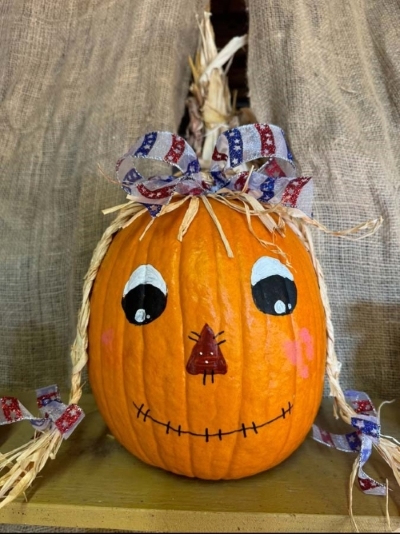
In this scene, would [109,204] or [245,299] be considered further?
[109,204]

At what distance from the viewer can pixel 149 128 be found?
0.90 metres

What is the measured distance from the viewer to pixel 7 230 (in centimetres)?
93

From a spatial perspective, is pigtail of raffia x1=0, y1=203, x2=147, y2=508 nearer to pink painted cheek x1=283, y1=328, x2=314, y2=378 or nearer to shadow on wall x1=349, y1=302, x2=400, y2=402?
pink painted cheek x1=283, y1=328, x2=314, y2=378

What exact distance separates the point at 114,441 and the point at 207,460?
0.61ft

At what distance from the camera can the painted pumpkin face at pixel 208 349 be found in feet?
1.79

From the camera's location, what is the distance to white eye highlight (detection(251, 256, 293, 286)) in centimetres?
57

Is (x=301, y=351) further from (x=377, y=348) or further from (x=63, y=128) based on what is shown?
(x=63, y=128)

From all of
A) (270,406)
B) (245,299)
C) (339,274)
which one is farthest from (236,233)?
(339,274)

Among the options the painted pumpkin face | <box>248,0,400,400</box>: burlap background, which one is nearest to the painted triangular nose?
the painted pumpkin face

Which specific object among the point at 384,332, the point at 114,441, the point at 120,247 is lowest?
the point at 114,441

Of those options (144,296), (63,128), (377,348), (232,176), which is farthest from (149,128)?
(377,348)

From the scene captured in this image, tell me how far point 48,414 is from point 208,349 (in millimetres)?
252

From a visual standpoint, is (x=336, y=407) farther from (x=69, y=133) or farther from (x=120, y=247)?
(x=69, y=133)

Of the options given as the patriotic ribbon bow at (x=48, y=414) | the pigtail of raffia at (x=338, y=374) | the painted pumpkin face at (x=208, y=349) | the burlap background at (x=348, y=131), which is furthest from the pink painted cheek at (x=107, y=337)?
the burlap background at (x=348, y=131)
